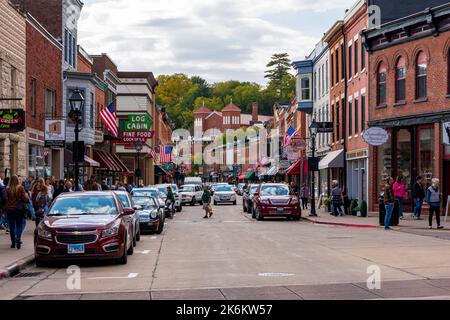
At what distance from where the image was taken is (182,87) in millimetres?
199375

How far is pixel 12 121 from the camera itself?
2650 centimetres

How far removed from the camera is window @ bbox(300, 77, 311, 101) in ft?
212

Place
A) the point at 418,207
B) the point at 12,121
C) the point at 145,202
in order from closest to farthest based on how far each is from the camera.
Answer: the point at 12,121 < the point at 145,202 < the point at 418,207

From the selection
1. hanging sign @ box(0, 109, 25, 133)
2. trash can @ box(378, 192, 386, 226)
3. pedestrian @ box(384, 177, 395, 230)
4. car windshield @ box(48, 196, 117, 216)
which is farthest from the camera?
trash can @ box(378, 192, 386, 226)

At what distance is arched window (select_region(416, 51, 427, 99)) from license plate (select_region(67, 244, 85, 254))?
2362cm

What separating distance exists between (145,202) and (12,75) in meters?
8.82

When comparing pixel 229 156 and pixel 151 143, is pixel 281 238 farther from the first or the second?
pixel 229 156

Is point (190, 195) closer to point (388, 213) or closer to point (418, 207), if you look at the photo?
point (418, 207)

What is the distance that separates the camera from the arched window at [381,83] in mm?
40938

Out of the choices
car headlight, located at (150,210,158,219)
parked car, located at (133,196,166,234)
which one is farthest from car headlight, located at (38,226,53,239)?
car headlight, located at (150,210,158,219)

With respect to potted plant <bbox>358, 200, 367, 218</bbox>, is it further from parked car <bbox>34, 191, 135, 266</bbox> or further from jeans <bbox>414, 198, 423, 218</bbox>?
parked car <bbox>34, 191, 135, 266</bbox>

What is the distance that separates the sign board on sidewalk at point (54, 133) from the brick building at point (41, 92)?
6.02 feet

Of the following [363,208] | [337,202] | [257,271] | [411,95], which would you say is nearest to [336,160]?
[337,202]
